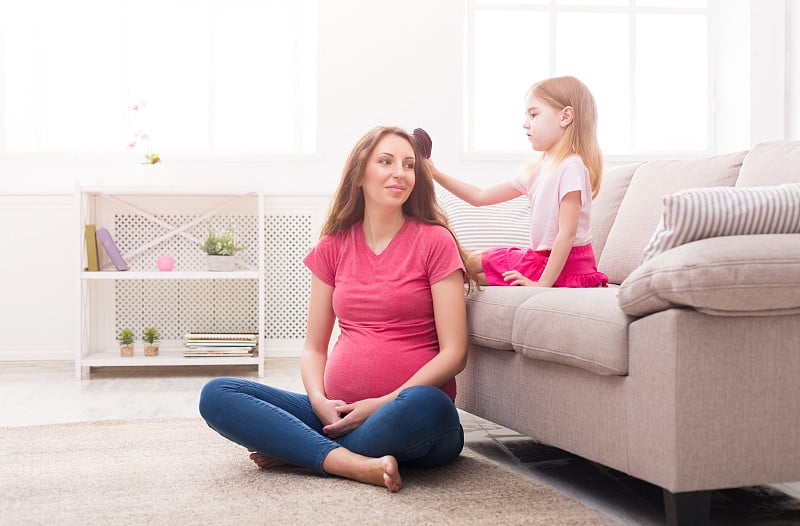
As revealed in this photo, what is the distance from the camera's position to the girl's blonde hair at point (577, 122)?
7.48 ft

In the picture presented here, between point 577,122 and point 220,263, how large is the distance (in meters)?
1.97

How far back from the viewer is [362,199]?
2.06 meters

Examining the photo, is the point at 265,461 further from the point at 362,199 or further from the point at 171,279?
the point at 171,279

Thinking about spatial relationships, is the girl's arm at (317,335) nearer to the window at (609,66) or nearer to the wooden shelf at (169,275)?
the wooden shelf at (169,275)

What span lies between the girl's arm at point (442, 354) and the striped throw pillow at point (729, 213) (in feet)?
1.87

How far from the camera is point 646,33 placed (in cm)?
437

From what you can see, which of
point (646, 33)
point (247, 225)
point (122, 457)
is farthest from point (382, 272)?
point (646, 33)

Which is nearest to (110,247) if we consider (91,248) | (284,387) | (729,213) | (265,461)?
(91,248)

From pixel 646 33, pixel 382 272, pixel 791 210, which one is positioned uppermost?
pixel 646 33

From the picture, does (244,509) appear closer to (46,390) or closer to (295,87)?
(46,390)

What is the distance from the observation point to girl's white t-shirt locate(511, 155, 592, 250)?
220 cm

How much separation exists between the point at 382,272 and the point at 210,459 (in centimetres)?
62

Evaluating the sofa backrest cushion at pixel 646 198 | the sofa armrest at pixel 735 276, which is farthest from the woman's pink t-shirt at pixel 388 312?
the sofa backrest cushion at pixel 646 198

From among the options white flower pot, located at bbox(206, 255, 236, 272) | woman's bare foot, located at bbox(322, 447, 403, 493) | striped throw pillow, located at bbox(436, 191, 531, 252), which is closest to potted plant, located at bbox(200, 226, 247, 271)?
white flower pot, located at bbox(206, 255, 236, 272)
